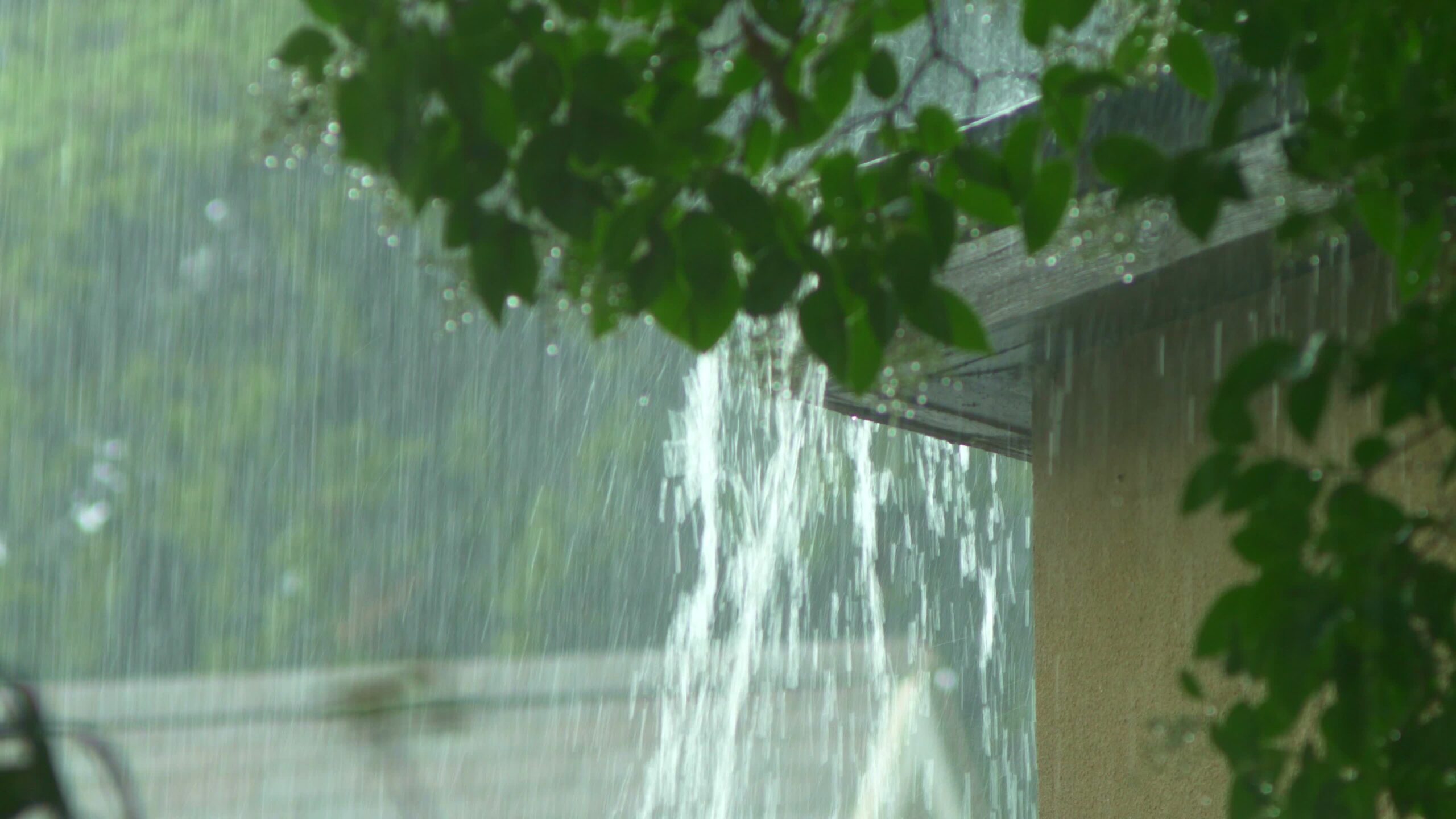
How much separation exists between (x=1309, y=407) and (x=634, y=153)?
1.35 ft

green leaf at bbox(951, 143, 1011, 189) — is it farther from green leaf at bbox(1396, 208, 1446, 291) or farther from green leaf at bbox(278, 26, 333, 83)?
green leaf at bbox(278, 26, 333, 83)

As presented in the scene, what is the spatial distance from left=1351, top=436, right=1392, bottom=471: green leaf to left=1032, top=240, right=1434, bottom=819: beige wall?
111cm

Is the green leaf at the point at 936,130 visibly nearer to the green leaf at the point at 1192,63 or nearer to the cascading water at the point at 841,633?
the green leaf at the point at 1192,63

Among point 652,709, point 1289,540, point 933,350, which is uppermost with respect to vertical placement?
point 933,350

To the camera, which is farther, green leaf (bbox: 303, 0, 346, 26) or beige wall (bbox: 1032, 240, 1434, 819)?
beige wall (bbox: 1032, 240, 1434, 819)

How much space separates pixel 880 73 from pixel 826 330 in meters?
0.22

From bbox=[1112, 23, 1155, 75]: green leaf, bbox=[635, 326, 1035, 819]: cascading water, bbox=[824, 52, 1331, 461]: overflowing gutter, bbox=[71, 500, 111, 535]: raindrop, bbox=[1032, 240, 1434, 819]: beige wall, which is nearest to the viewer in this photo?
bbox=[1112, 23, 1155, 75]: green leaf

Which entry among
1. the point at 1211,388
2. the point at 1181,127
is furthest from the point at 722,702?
the point at 1181,127

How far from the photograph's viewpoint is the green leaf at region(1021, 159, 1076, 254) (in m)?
0.87

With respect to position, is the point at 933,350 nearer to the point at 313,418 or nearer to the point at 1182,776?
the point at 1182,776

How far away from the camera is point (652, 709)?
508 centimetres

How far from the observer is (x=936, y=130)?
3.24 ft

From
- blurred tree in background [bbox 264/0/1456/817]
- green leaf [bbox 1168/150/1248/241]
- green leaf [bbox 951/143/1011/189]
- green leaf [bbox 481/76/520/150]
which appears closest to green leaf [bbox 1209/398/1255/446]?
blurred tree in background [bbox 264/0/1456/817]

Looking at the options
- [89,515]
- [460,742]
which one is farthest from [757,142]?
[460,742]
